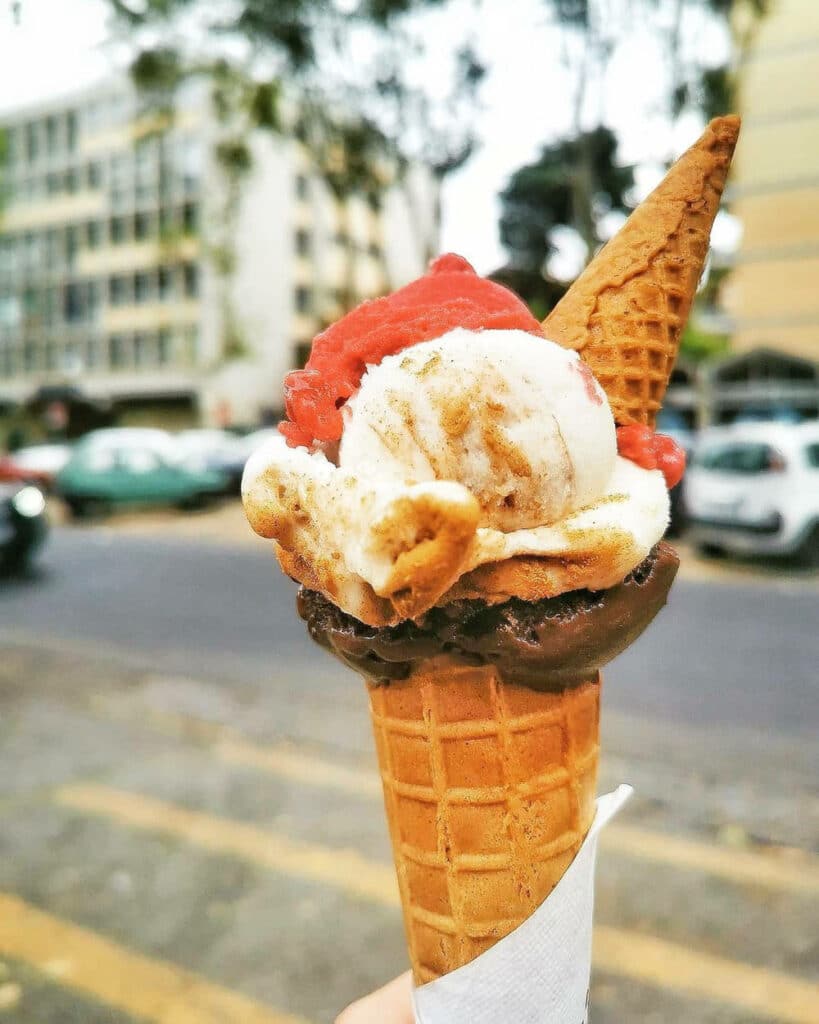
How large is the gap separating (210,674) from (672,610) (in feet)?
14.2

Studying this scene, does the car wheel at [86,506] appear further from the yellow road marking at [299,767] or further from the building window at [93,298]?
the building window at [93,298]

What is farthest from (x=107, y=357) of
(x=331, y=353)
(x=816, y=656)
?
(x=331, y=353)

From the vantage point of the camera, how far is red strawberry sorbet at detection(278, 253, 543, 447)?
1.45 meters

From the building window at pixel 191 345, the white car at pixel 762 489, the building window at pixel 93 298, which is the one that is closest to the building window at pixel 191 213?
the building window at pixel 191 345

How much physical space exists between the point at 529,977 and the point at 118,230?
123 ft

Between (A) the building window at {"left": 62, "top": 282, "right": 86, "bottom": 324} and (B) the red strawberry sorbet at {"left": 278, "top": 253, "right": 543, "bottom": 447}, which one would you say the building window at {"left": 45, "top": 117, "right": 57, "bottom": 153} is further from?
(B) the red strawberry sorbet at {"left": 278, "top": 253, "right": 543, "bottom": 447}

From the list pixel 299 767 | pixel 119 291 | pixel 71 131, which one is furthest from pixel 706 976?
Answer: pixel 71 131

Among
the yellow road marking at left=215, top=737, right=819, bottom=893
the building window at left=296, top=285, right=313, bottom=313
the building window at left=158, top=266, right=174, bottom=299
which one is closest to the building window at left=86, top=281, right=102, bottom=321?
the building window at left=158, top=266, right=174, bottom=299

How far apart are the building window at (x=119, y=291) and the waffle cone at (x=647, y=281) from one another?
118 feet

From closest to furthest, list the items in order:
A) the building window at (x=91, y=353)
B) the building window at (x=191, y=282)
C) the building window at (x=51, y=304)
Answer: the building window at (x=191, y=282), the building window at (x=91, y=353), the building window at (x=51, y=304)

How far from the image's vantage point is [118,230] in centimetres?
3506

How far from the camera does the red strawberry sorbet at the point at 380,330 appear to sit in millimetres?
1453

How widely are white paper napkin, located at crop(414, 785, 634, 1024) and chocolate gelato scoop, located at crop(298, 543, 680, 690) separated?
16.5 inches

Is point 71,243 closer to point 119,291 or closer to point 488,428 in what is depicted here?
point 119,291
